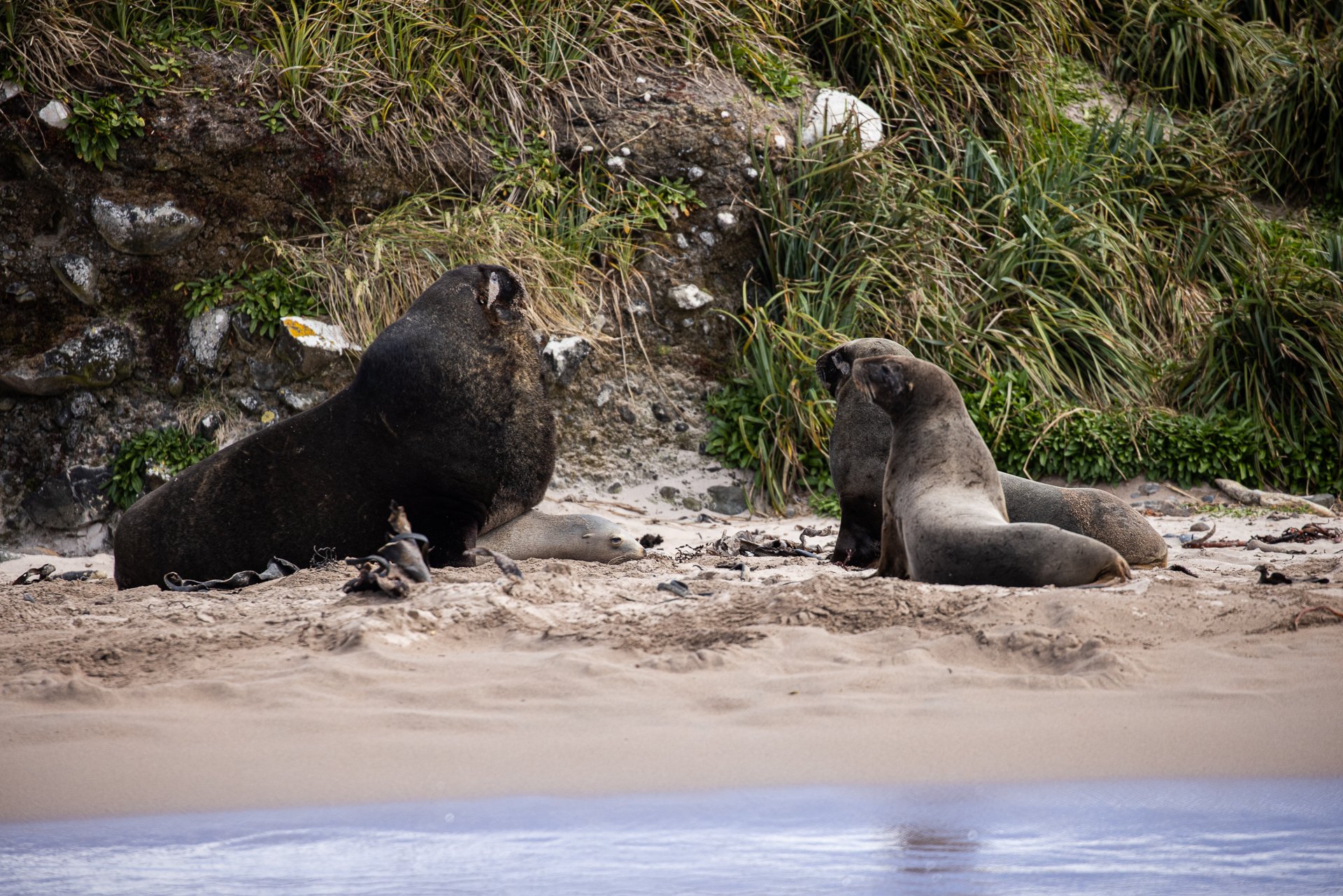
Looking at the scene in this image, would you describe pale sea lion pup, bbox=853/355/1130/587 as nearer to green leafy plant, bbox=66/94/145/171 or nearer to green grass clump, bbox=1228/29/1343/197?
green leafy plant, bbox=66/94/145/171

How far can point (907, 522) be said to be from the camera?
418 centimetres

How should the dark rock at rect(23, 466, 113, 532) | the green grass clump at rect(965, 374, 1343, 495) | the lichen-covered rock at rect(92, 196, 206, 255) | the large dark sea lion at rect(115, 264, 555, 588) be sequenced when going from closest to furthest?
the large dark sea lion at rect(115, 264, 555, 588) < the dark rock at rect(23, 466, 113, 532) < the green grass clump at rect(965, 374, 1343, 495) < the lichen-covered rock at rect(92, 196, 206, 255)

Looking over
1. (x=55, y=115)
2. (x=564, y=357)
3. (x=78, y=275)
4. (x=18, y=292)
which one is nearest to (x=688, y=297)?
(x=564, y=357)

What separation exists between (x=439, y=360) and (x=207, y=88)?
13.4 feet

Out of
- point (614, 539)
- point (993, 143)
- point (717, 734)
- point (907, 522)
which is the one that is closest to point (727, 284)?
point (993, 143)

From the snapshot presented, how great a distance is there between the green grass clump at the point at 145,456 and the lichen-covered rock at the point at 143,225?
1.25m

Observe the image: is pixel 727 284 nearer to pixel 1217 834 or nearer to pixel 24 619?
pixel 24 619

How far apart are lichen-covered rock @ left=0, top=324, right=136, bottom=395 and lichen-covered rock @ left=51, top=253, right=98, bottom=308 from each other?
250 mm

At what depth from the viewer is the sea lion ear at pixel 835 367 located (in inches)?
215

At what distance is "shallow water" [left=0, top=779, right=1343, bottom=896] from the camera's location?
190 centimetres

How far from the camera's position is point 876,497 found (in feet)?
17.0

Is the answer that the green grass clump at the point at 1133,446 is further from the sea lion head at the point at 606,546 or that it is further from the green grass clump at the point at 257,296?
the green grass clump at the point at 257,296

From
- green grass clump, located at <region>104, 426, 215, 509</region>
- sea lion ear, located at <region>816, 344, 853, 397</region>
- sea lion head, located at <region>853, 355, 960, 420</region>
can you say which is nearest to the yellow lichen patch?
green grass clump, located at <region>104, 426, 215, 509</region>

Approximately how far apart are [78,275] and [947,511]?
5.98 meters
